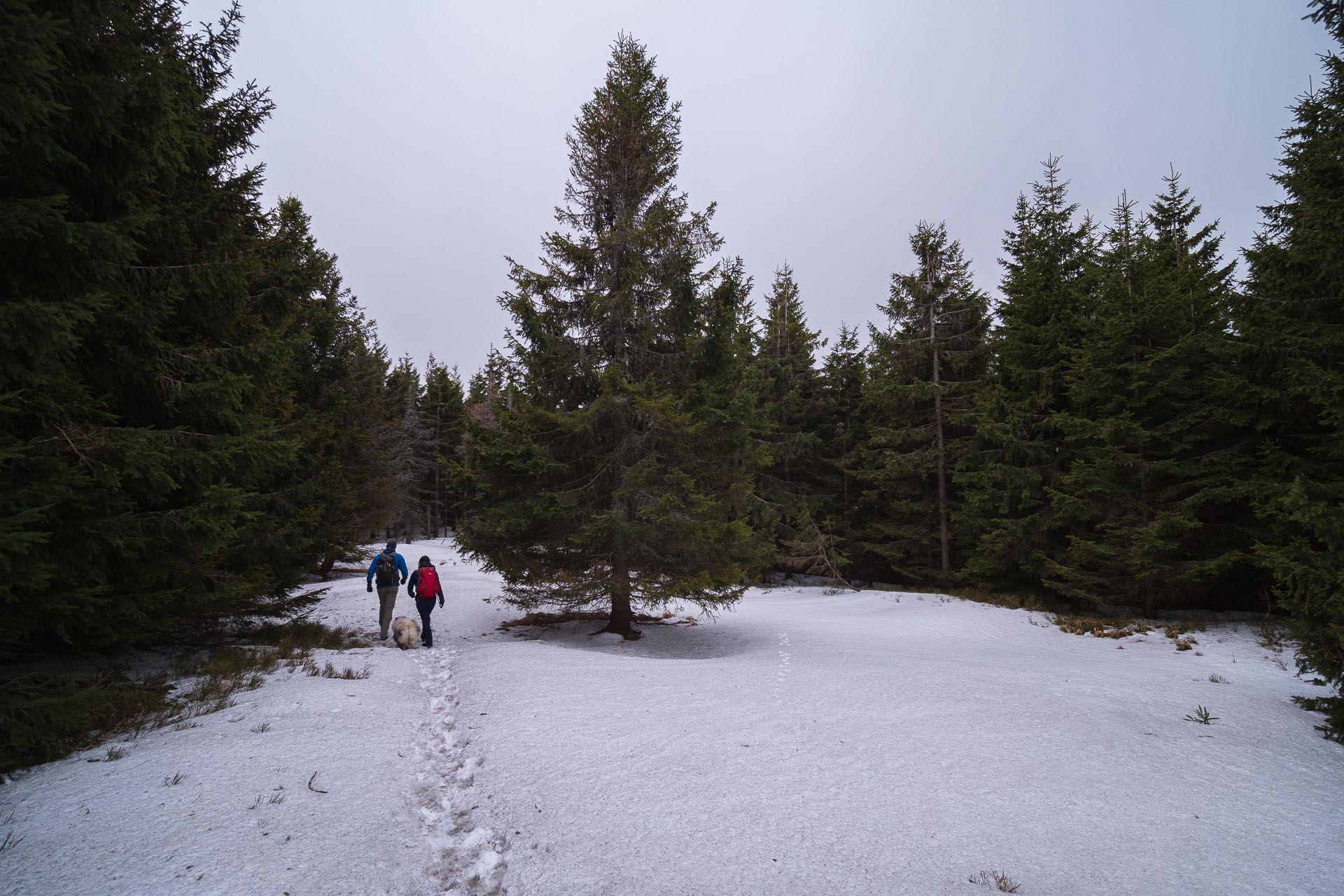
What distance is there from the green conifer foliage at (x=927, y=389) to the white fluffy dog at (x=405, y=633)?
18.1m

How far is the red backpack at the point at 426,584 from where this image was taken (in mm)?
11320

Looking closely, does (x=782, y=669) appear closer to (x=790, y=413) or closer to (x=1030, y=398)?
(x=1030, y=398)

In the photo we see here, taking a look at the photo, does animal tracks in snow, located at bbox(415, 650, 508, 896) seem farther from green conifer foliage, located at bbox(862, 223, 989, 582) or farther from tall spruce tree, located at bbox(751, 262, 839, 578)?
green conifer foliage, located at bbox(862, 223, 989, 582)

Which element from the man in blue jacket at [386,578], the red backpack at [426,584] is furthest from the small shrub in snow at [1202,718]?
the man in blue jacket at [386,578]

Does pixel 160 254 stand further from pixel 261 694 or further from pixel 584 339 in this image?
pixel 584 339

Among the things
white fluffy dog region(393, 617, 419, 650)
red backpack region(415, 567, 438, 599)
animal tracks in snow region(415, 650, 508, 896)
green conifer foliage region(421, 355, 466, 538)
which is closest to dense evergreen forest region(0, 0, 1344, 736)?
red backpack region(415, 567, 438, 599)

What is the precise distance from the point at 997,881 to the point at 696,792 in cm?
228

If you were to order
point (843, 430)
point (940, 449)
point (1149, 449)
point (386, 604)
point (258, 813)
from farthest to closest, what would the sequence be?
point (843, 430)
point (940, 449)
point (1149, 449)
point (386, 604)
point (258, 813)

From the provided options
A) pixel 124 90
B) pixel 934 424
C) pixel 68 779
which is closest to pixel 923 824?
pixel 68 779

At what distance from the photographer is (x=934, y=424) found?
22203 millimetres

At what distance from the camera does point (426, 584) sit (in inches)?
448

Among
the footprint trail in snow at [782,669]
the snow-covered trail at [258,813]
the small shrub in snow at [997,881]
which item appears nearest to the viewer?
the snow-covered trail at [258,813]

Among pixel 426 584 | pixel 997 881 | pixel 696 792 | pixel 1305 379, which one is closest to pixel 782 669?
pixel 696 792

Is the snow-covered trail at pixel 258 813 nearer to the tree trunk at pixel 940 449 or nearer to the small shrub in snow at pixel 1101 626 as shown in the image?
the small shrub in snow at pixel 1101 626
